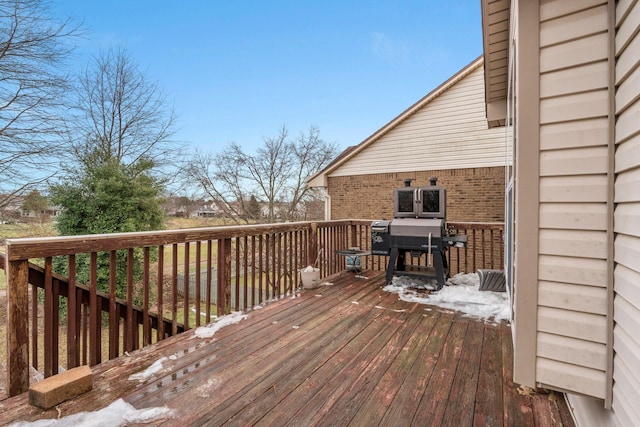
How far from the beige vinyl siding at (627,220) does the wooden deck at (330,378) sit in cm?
63

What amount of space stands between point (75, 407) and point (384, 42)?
12.8 metres

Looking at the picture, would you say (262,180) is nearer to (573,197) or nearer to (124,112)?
(124,112)

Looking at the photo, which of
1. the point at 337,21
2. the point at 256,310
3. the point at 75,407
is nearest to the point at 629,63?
the point at 75,407

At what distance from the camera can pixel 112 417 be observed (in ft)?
4.85

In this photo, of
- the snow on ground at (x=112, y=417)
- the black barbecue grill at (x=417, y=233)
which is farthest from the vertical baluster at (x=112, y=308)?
the black barbecue grill at (x=417, y=233)

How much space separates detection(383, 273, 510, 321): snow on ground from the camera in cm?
318

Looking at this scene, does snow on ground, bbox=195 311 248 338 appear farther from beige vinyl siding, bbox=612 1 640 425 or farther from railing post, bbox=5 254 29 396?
beige vinyl siding, bbox=612 1 640 425

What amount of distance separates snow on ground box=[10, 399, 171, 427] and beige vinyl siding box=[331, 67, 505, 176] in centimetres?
794

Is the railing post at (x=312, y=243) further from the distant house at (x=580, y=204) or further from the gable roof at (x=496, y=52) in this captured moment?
the distant house at (x=580, y=204)

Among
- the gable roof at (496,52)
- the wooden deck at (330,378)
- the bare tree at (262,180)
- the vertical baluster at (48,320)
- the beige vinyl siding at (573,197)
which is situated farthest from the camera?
the bare tree at (262,180)

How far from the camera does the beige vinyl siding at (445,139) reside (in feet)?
24.7

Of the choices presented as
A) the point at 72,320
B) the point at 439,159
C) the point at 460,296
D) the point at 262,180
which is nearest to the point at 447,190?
the point at 439,159

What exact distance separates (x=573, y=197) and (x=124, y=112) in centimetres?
1125

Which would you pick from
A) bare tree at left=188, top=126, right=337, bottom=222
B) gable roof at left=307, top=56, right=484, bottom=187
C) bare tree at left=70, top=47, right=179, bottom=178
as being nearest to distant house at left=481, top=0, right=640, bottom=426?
gable roof at left=307, top=56, right=484, bottom=187
